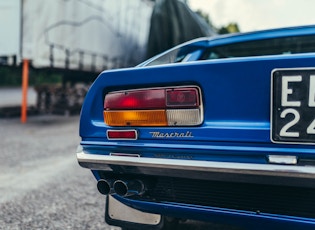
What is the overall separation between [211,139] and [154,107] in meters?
0.27

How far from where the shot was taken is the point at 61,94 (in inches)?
→ 357

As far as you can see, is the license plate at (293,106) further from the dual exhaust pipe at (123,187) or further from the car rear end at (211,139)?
the dual exhaust pipe at (123,187)

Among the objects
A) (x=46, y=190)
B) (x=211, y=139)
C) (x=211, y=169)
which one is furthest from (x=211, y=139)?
→ (x=46, y=190)

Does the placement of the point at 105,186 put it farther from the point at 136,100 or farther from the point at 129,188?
the point at 136,100

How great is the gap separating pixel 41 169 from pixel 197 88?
2624 mm

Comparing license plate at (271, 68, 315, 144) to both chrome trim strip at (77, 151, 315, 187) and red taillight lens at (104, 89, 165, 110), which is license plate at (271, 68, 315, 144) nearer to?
chrome trim strip at (77, 151, 315, 187)

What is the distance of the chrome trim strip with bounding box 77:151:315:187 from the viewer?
1182 mm

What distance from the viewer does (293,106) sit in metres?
1.20

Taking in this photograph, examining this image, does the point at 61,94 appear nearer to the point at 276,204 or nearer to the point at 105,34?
the point at 105,34

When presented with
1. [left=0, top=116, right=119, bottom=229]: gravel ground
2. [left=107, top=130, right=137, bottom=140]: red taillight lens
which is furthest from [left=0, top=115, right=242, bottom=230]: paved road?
[left=107, top=130, right=137, bottom=140]: red taillight lens

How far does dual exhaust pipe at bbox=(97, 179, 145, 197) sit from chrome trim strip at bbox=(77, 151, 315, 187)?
0.21ft

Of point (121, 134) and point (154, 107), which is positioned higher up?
point (154, 107)

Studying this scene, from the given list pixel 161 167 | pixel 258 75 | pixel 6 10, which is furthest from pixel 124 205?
pixel 6 10

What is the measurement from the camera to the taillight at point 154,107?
136 cm
